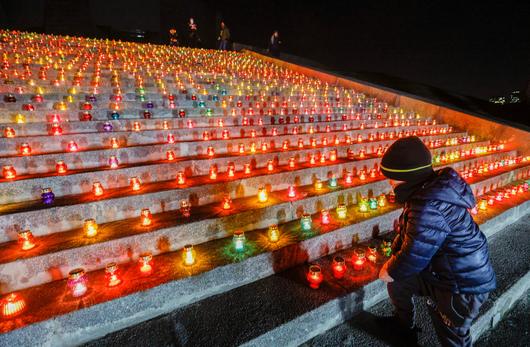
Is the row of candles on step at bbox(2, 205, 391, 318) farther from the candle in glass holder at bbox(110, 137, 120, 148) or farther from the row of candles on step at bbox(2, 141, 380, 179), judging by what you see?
the candle in glass holder at bbox(110, 137, 120, 148)

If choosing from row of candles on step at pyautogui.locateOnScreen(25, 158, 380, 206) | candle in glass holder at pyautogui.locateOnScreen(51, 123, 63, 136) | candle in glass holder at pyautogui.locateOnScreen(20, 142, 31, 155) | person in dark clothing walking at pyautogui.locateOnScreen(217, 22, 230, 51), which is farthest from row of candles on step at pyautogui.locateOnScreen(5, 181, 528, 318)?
person in dark clothing walking at pyautogui.locateOnScreen(217, 22, 230, 51)

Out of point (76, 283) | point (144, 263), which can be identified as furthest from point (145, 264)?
point (76, 283)

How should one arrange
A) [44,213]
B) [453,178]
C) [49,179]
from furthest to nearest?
1. [49,179]
2. [44,213]
3. [453,178]

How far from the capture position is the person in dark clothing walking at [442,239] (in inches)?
78.7

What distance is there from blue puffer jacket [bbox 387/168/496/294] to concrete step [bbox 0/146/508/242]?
2.39 metres

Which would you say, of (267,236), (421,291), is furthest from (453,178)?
(267,236)

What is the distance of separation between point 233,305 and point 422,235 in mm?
1913

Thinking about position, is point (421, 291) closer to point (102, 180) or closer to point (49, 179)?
point (102, 180)

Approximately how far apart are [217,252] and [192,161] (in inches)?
71.8

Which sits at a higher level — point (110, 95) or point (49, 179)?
point (110, 95)

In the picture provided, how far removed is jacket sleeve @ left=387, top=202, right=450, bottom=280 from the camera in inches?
78.4

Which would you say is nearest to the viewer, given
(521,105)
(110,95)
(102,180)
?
(102,180)

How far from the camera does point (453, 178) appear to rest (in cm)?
204

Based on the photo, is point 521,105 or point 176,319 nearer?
point 176,319
